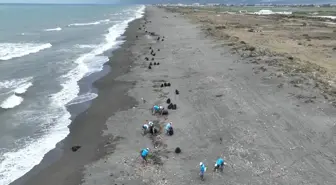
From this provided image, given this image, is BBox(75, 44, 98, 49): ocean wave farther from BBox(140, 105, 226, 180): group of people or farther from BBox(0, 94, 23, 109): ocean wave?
BBox(140, 105, 226, 180): group of people

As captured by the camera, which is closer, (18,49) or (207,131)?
(207,131)

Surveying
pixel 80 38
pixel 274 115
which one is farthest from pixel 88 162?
pixel 80 38

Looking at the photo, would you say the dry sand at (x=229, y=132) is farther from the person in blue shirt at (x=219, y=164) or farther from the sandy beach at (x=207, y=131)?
the person in blue shirt at (x=219, y=164)

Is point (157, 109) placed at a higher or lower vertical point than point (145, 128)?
higher

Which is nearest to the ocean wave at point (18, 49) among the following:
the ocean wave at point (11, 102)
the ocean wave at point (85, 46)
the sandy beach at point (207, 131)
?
the ocean wave at point (85, 46)

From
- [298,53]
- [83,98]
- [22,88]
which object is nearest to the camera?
[83,98]

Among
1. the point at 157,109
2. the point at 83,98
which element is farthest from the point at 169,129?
the point at 83,98

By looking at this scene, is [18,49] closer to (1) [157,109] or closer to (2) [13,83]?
(2) [13,83]

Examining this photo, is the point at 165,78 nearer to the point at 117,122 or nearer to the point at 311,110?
the point at 117,122
